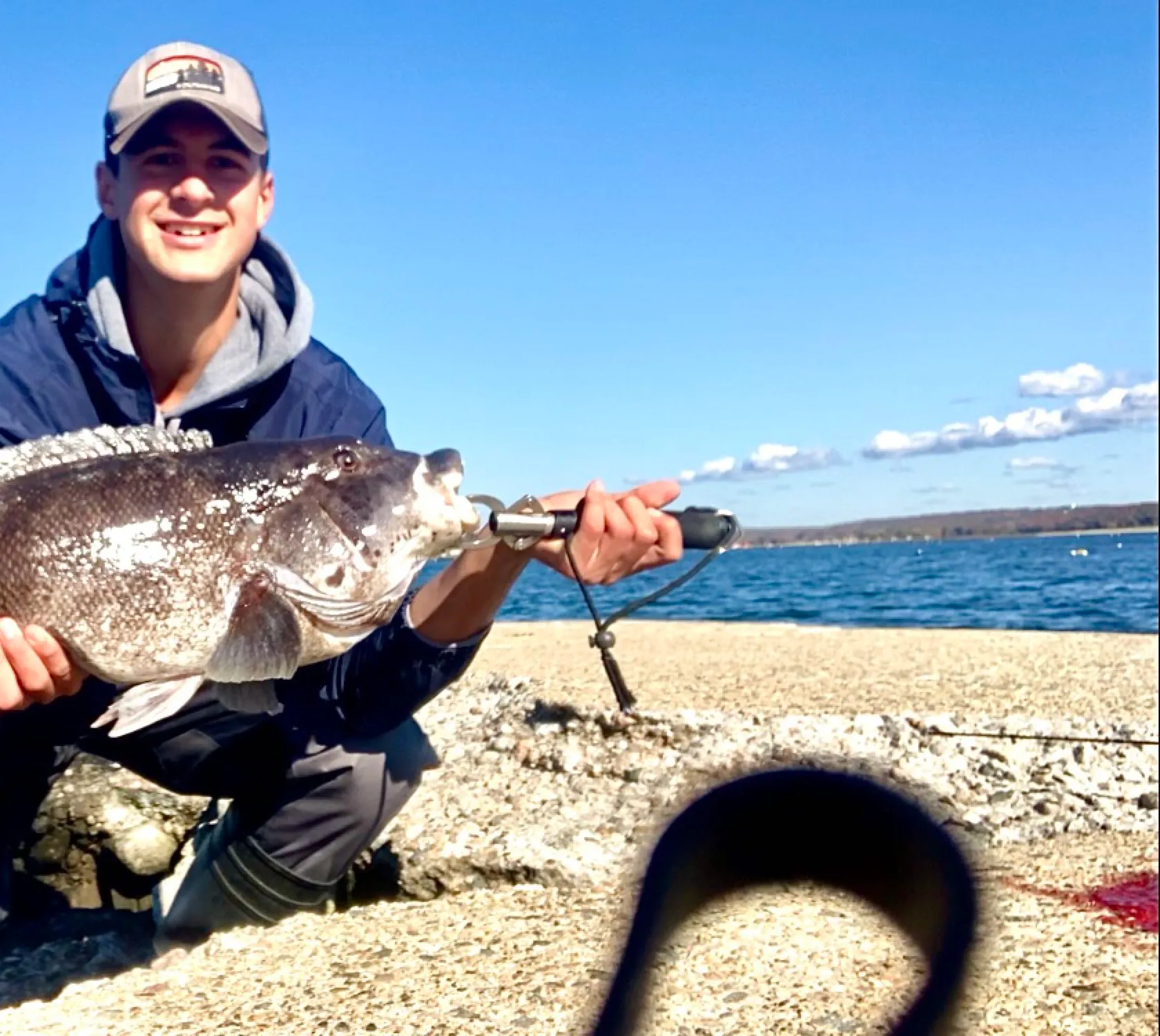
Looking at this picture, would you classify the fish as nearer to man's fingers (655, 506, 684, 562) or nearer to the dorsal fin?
the dorsal fin

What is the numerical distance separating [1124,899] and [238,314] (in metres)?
3.28

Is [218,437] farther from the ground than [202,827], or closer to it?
farther from the ground

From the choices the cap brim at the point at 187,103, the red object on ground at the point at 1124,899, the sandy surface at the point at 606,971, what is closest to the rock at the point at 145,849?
the sandy surface at the point at 606,971

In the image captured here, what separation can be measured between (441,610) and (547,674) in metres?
4.78

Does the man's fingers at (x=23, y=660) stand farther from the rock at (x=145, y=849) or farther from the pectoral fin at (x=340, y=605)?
the rock at (x=145, y=849)

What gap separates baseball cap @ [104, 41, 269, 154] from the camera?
3.71 metres

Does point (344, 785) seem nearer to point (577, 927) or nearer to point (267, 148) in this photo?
point (577, 927)

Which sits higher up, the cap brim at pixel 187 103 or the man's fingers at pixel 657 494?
the cap brim at pixel 187 103

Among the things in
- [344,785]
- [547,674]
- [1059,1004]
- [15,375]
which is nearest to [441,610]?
[344,785]

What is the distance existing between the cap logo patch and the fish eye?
1.40m

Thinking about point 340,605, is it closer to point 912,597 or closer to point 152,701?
point 152,701

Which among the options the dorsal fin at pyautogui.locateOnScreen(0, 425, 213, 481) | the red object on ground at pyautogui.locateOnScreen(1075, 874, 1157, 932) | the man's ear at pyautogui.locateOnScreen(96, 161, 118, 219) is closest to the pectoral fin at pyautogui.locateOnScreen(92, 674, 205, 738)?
the dorsal fin at pyautogui.locateOnScreen(0, 425, 213, 481)

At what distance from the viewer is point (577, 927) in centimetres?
312

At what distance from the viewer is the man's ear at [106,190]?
3887 mm
